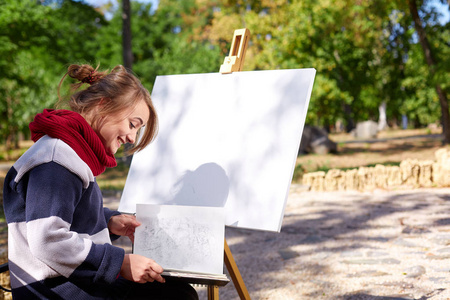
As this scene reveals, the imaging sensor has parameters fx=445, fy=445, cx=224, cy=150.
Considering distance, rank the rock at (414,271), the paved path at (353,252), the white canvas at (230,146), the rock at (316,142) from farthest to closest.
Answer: the rock at (316,142) → the rock at (414,271) → the paved path at (353,252) → the white canvas at (230,146)

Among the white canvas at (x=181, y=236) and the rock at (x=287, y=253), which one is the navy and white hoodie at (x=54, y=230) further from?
the rock at (x=287, y=253)

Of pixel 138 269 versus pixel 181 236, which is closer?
pixel 138 269

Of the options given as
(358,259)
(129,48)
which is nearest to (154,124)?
(358,259)

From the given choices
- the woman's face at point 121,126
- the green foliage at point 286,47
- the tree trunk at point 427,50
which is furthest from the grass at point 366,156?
the woman's face at point 121,126

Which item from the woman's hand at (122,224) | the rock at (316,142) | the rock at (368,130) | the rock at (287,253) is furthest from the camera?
the rock at (368,130)

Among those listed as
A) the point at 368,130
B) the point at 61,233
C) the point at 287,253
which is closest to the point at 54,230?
the point at 61,233

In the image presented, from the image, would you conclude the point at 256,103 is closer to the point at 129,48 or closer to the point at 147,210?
the point at 147,210

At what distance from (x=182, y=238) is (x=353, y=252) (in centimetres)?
260

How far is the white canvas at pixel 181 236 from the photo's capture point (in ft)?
5.57

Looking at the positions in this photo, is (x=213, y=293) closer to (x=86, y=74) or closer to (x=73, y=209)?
(x=73, y=209)

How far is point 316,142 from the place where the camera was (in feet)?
43.9

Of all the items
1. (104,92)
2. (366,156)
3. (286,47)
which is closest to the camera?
(104,92)

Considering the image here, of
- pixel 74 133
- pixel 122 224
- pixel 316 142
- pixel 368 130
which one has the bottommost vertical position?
pixel 122 224

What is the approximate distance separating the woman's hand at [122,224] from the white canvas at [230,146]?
38 centimetres
